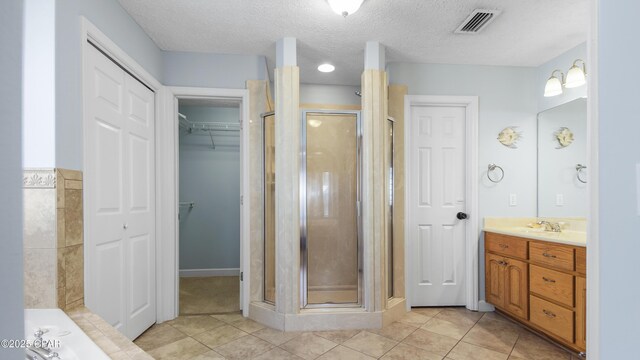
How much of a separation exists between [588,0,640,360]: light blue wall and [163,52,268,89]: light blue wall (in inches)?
104

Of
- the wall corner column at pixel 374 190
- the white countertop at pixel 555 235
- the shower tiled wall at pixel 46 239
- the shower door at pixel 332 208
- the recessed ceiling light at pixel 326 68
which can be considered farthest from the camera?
the recessed ceiling light at pixel 326 68

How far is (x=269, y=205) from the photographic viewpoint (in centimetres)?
286

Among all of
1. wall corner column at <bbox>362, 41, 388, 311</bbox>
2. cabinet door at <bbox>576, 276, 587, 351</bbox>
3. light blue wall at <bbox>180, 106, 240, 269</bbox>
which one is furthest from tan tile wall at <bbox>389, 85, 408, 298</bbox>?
light blue wall at <bbox>180, 106, 240, 269</bbox>

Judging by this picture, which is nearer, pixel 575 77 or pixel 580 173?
pixel 575 77

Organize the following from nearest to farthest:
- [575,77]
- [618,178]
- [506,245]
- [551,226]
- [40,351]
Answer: [618,178], [40,351], [575,77], [506,245], [551,226]

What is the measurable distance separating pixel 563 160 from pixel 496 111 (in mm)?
760

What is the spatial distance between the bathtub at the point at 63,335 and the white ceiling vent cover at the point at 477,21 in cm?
284

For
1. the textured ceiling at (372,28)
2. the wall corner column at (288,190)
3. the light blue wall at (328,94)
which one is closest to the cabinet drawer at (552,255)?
the textured ceiling at (372,28)

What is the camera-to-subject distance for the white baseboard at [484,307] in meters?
3.07

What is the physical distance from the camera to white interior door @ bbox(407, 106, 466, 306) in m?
3.15

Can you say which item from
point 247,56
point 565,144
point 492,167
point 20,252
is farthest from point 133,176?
point 565,144

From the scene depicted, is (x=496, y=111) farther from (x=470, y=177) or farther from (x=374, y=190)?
(x=374, y=190)

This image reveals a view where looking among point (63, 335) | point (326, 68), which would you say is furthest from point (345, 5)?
point (63, 335)

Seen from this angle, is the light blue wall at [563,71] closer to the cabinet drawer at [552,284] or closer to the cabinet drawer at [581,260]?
the cabinet drawer at [581,260]
